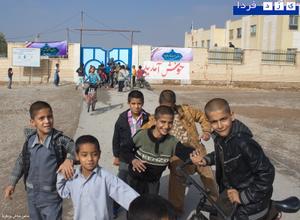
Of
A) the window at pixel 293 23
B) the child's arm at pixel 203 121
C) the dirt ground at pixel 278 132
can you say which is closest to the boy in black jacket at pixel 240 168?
the child's arm at pixel 203 121

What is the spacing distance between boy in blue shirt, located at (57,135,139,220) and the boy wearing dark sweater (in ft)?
3.30

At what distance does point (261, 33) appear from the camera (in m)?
54.8

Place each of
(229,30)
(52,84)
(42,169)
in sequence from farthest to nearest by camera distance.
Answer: (229,30)
(52,84)
(42,169)

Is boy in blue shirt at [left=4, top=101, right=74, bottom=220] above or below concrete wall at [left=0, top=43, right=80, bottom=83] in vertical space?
below

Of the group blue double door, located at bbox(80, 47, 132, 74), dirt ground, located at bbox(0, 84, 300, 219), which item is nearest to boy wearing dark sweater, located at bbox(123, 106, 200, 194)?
dirt ground, located at bbox(0, 84, 300, 219)

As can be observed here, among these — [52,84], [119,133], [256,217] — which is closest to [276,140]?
[119,133]

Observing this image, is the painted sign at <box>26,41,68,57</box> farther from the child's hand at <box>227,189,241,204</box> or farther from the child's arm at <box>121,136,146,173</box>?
the child's hand at <box>227,189,241,204</box>

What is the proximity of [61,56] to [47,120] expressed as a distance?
31822 millimetres

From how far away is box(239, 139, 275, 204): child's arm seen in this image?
2938 mm

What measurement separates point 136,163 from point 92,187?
1062 millimetres

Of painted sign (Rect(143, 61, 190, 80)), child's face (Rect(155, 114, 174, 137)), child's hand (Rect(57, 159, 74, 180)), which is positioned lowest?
child's hand (Rect(57, 159, 74, 180))

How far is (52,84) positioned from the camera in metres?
33.0

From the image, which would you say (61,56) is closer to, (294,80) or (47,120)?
(294,80)

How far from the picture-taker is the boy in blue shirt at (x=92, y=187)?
307 centimetres
